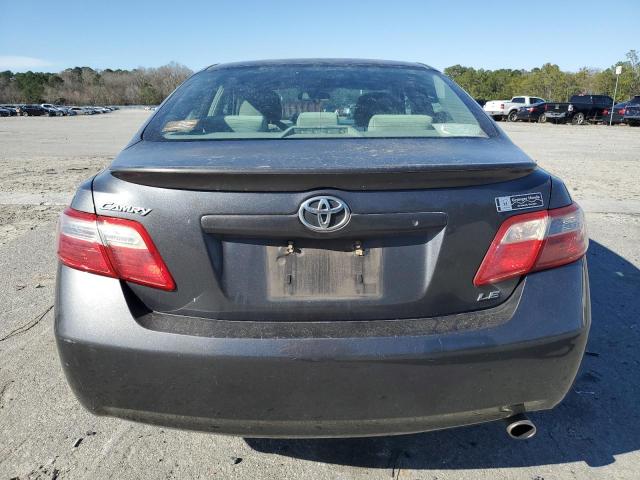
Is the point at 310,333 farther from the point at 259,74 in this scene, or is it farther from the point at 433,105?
the point at 259,74

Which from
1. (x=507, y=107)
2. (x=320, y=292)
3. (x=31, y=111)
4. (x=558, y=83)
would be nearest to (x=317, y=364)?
(x=320, y=292)

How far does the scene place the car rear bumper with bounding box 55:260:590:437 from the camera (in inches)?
63.2

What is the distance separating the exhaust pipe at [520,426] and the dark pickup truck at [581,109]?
35.6 metres

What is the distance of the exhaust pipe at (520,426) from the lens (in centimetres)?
180

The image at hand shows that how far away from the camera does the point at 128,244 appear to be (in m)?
1.68

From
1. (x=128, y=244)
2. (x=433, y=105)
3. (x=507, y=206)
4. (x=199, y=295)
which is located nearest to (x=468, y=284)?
(x=507, y=206)

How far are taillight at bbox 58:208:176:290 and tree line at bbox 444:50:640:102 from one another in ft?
157

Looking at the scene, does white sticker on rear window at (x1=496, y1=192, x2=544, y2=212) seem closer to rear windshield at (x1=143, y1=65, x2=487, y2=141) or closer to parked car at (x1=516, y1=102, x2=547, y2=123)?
rear windshield at (x1=143, y1=65, x2=487, y2=141)

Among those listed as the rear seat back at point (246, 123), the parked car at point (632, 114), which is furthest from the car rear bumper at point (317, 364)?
the parked car at point (632, 114)

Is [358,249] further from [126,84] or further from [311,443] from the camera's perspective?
[126,84]

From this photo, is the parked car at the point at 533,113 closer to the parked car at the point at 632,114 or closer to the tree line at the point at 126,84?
the parked car at the point at 632,114

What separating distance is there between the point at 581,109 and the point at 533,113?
11.2 ft

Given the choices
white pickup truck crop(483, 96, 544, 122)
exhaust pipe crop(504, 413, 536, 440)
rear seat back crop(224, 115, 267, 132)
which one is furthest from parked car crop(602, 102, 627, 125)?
exhaust pipe crop(504, 413, 536, 440)

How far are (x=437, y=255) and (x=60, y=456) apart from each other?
181cm
